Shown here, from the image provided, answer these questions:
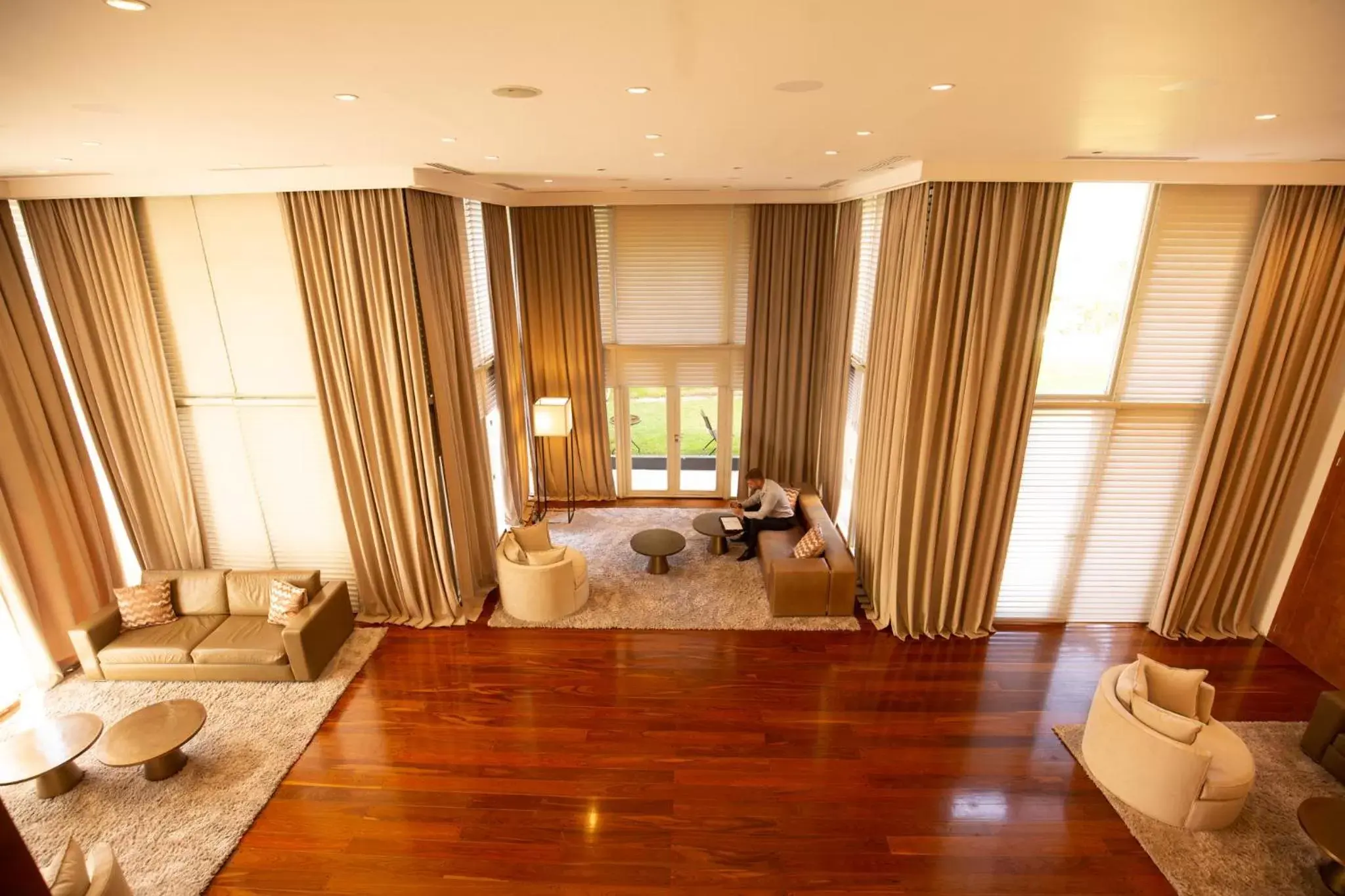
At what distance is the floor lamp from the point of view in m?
7.25

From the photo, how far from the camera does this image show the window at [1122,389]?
16.1 ft

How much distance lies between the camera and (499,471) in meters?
7.43

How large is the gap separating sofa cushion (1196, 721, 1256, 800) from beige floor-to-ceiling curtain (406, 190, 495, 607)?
5.64 m

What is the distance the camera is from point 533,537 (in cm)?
624

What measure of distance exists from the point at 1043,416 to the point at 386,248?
557 centimetres

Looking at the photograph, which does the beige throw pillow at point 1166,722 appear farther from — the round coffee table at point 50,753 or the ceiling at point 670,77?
the round coffee table at point 50,753

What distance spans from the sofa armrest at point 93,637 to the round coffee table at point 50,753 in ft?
3.02

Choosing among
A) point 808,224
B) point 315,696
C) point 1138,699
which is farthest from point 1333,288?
point 315,696

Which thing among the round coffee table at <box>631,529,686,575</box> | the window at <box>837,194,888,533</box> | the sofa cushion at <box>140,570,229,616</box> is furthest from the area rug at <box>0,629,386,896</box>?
the window at <box>837,194,888,533</box>

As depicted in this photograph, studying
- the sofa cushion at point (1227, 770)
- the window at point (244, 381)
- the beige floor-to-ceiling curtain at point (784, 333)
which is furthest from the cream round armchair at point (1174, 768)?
the window at point (244, 381)

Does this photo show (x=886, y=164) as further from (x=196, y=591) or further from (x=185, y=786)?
(x=196, y=591)

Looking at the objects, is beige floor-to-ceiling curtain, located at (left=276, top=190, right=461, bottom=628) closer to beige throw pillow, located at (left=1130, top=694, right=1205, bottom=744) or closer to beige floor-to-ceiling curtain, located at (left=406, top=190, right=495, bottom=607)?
beige floor-to-ceiling curtain, located at (left=406, top=190, right=495, bottom=607)

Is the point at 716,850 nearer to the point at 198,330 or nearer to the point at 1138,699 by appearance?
the point at 1138,699

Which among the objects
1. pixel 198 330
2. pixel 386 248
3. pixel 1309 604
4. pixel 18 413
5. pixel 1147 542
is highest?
pixel 386 248
